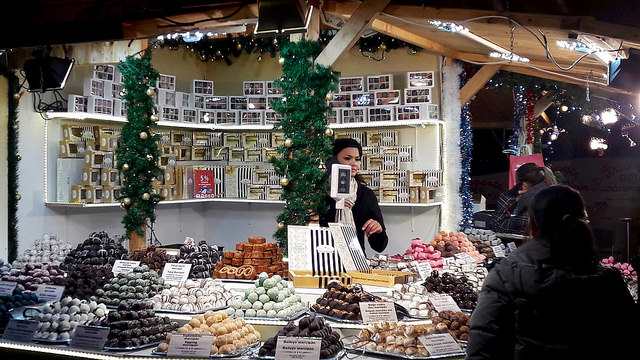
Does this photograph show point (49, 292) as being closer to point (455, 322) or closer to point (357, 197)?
point (455, 322)

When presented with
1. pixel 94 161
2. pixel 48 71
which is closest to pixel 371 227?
pixel 48 71

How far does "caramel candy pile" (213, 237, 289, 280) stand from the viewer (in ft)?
15.4

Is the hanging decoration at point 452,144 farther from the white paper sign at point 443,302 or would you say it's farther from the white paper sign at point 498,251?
the white paper sign at point 443,302

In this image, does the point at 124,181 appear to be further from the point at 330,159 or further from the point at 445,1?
the point at 445,1

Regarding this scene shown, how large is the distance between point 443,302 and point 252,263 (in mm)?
1634

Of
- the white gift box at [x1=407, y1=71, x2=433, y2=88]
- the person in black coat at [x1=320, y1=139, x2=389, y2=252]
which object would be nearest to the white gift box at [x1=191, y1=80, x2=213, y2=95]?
the white gift box at [x1=407, y1=71, x2=433, y2=88]

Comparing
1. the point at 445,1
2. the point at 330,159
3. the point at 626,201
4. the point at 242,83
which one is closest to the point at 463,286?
the point at 445,1

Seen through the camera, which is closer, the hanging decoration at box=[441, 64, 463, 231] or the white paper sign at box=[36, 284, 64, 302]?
the white paper sign at box=[36, 284, 64, 302]

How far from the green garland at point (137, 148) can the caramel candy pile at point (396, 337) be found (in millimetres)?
5025

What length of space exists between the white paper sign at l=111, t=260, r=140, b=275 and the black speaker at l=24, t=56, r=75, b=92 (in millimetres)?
1982

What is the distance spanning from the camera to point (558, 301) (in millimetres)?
2211

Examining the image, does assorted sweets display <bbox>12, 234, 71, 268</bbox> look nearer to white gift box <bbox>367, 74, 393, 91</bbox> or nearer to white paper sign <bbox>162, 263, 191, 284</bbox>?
white paper sign <bbox>162, 263, 191, 284</bbox>

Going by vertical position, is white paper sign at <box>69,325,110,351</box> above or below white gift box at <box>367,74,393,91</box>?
below

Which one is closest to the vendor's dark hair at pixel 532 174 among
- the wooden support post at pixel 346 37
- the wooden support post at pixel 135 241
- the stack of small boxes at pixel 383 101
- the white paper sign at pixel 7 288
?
the wooden support post at pixel 346 37
